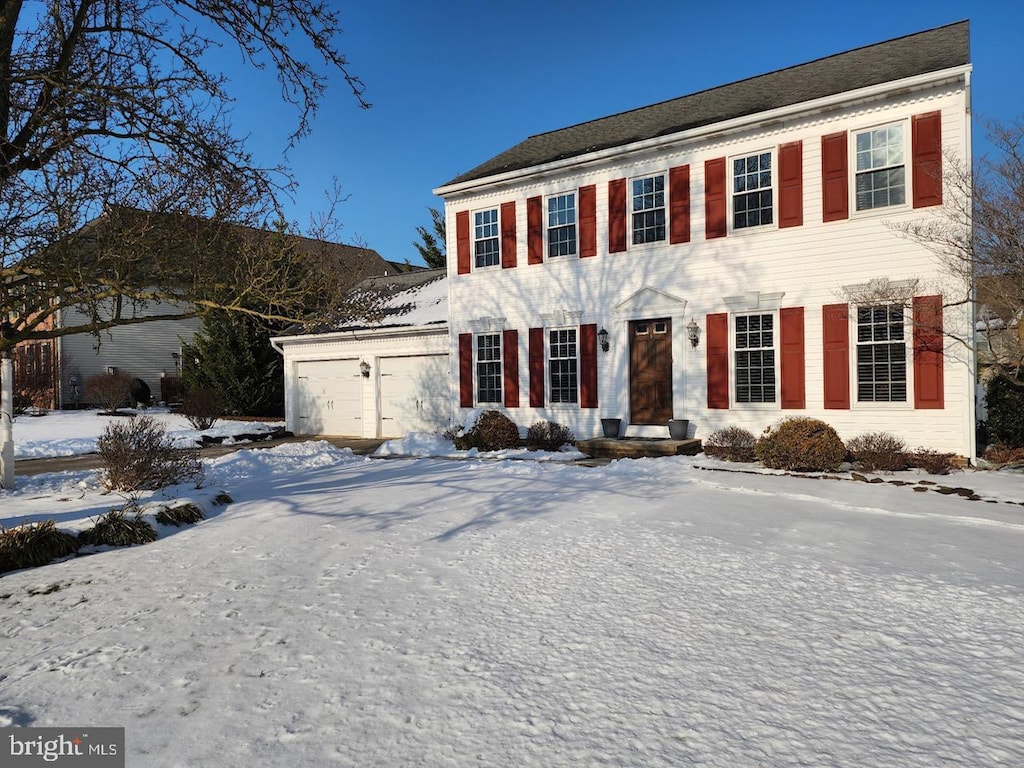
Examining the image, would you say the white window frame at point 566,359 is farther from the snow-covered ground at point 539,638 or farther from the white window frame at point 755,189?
the snow-covered ground at point 539,638

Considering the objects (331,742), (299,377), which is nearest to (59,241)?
(331,742)

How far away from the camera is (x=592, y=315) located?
48.2 ft

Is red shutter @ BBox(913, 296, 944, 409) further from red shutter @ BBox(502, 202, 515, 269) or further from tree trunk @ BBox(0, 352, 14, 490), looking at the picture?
tree trunk @ BBox(0, 352, 14, 490)

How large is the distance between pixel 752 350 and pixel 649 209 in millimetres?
3694

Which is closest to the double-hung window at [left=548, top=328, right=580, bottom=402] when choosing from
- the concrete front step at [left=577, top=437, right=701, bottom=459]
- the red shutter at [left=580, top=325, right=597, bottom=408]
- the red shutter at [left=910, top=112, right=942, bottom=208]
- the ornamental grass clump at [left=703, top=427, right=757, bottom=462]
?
the red shutter at [left=580, top=325, right=597, bottom=408]

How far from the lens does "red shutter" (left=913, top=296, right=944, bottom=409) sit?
11094 millimetres

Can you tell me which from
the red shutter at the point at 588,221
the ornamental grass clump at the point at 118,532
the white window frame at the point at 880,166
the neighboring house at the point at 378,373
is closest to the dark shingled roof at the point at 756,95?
the white window frame at the point at 880,166

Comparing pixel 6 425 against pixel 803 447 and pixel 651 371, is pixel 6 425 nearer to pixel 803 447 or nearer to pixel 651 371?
pixel 651 371

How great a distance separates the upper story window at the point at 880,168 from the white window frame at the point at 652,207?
3544 mm

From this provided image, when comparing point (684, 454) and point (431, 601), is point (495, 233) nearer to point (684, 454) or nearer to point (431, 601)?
point (684, 454)

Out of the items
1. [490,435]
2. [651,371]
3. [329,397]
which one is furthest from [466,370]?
[329,397]

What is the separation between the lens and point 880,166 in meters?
11.6

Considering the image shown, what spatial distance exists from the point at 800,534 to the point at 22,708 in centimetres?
641

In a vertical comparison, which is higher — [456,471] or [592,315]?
[592,315]
